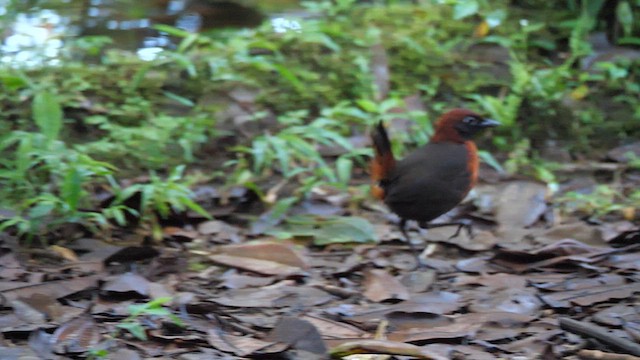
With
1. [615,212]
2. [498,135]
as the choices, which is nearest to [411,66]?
[498,135]

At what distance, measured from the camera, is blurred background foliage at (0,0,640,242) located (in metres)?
4.71

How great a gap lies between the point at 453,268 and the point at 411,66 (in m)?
2.01

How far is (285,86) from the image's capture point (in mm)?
5535

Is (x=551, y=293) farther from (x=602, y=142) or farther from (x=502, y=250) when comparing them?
(x=602, y=142)

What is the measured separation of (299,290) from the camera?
12.5 feet

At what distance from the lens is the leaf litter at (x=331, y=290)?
313cm

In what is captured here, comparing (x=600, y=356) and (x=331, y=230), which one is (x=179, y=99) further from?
(x=600, y=356)

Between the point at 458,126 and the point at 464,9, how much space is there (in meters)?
1.55

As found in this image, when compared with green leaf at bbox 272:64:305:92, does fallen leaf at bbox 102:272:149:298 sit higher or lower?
lower

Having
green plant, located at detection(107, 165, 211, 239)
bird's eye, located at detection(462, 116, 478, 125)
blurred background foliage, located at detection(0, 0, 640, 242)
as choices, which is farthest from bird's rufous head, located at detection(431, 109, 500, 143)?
green plant, located at detection(107, 165, 211, 239)

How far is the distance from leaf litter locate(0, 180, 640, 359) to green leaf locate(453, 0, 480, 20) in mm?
Result: 1543

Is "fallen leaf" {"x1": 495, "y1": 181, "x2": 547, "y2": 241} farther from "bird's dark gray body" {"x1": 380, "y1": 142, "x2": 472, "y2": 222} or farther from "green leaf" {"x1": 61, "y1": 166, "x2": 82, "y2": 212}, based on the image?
"green leaf" {"x1": 61, "y1": 166, "x2": 82, "y2": 212}

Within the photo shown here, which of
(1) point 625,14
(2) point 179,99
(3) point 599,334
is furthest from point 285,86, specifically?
(3) point 599,334

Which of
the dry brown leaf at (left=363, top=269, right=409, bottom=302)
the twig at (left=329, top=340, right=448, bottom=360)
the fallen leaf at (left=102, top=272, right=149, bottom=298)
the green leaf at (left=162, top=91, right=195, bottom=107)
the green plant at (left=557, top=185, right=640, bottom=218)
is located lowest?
the green plant at (left=557, top=185, right=640, bottom=218)
